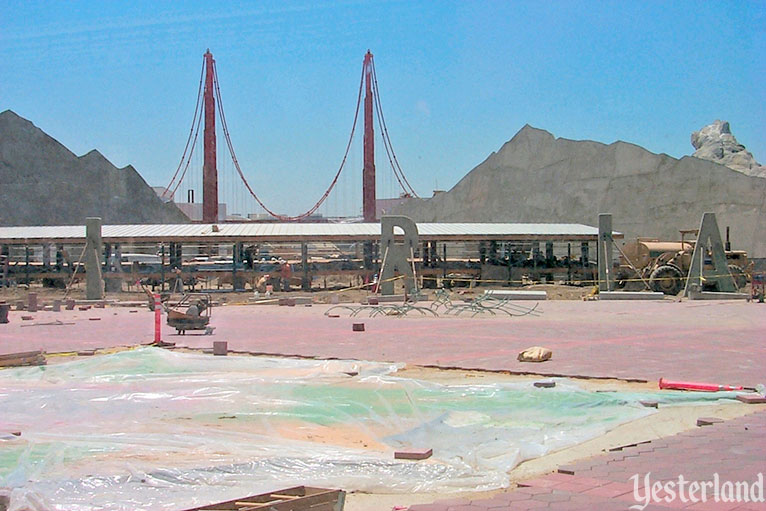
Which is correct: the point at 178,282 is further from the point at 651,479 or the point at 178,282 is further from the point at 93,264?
the point at 651,479

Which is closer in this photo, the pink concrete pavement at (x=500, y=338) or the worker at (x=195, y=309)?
the pink concrete pavement at (x=500, y=338)

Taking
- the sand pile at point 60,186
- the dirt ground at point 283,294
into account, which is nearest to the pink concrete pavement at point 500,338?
the dirt ground at point 283,294

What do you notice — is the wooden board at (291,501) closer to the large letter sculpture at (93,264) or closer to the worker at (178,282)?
the large letter sculpture at (93,264)

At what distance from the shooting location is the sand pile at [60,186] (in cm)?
6856

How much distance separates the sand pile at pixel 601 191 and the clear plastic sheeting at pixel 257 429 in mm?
46930

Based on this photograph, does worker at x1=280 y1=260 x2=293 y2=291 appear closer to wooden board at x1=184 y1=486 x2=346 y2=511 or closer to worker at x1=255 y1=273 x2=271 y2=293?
worker at x1=255 y1=273 x2=271 y2=293

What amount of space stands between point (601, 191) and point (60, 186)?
46.1 m

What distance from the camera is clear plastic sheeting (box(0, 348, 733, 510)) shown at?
16.0 feet

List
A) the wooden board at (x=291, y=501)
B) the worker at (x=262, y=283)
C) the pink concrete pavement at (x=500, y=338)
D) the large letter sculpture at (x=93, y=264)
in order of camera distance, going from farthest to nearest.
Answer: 1. the worker at (x=262, y=283)
2. the large letter sculpture at (x=93, y=264)
3. the pink concrete pavement at (x=500, y=338)
4. the wooden board at (x=291, y=501)

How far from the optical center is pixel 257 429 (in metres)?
6.46

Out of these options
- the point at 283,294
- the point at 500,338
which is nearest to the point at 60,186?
the point at 283,294

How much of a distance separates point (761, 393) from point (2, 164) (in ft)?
239

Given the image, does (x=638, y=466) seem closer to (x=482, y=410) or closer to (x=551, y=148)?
(x=482, y=410)

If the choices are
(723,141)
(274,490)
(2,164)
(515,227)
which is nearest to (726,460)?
(274,490)
